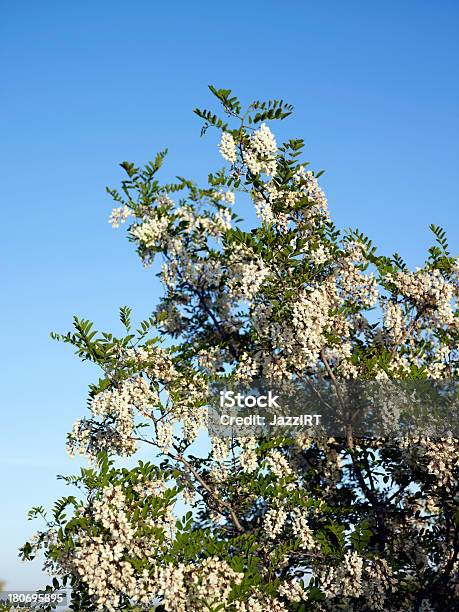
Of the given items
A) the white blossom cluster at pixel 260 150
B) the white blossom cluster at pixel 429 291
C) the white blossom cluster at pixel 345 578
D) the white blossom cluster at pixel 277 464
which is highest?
the white blossom cluster at pixel 260 150

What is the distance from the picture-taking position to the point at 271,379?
41.7 ft

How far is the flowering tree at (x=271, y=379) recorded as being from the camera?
11.2 meters

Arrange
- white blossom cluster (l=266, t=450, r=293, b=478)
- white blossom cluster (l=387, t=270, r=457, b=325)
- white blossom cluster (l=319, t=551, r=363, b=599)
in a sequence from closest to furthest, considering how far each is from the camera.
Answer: white blossom cluster (l=319, t=551, r=363, b=599) → white blossom cluster (l=266, t=450, r=293, b=478) → white blossom cluster (l=387, t=270, r=457, b=325)

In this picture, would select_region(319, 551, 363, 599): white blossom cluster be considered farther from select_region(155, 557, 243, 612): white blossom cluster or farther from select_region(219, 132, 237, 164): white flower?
select_region(219, 132, 237, 164): white flower

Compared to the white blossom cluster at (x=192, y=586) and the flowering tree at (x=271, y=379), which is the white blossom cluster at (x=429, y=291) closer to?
the flowering tree at (x=271, y=379)

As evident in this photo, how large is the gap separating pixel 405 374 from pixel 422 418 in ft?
2.43

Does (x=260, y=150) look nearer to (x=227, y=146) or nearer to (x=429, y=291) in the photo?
(x=227, y=146)

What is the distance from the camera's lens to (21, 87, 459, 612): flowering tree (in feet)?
36.7

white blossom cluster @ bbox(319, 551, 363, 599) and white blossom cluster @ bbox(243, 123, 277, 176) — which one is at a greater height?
white blossom cluster @ bbox(243, 123, 277, 176)

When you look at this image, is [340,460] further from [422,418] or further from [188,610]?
[188,610]

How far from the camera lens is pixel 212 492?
12406 millimetres

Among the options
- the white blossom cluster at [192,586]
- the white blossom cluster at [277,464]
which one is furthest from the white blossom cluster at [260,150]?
the white blossom cluster at [192,586]

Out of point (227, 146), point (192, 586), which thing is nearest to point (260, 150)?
point (227, 146)

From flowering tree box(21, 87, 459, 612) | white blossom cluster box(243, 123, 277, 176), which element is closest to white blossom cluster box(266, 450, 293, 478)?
flowering tree box(21, 87, 459, 612)
